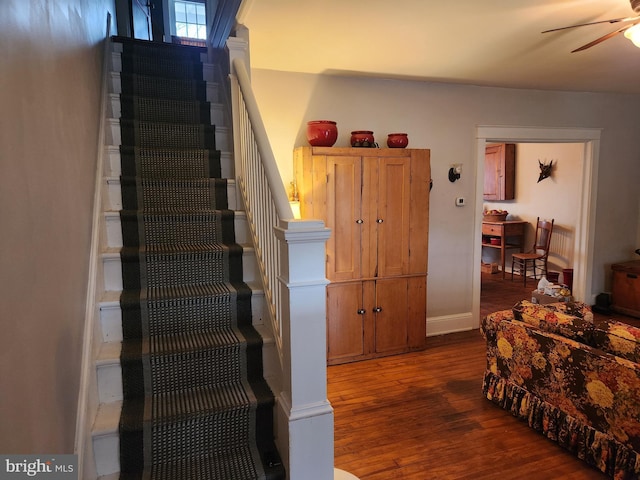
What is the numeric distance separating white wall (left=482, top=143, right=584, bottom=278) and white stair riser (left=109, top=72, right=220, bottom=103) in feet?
16.4

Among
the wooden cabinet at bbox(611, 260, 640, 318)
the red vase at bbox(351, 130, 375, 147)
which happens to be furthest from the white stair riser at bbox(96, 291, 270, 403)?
the wooden cabinet at bbox(611, 260, 640, 318)

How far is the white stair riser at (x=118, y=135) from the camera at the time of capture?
2.67 m

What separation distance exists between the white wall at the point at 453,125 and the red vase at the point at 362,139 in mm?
253

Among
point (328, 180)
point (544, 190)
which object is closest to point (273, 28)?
point (328, 180)

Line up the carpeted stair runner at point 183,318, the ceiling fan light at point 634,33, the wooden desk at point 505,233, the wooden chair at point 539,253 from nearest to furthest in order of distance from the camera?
the carpeted stair runner at point 183,318, the ceiling fan light at point 634,33, the wooden chair at point 539,253, the wooden desk at point 505,233

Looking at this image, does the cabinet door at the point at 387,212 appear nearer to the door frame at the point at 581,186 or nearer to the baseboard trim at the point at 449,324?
the baseboard trim at the point at 449,324

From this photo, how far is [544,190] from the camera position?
6.50m

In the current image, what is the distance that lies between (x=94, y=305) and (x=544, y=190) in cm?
656

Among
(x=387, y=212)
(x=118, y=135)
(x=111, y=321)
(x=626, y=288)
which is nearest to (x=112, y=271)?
(x=111, y=321)

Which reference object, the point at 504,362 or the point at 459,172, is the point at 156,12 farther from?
the point at 504,362

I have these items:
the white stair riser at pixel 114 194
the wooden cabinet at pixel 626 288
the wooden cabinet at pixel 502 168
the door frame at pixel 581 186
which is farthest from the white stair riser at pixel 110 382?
the wooden cabinet at pixel 502 168

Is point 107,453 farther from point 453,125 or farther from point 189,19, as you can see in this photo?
point 189,19

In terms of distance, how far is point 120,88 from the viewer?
10.0 feet

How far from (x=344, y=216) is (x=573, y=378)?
6.45 ft
